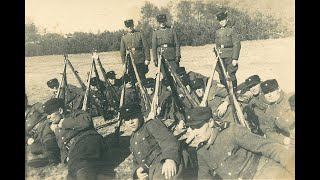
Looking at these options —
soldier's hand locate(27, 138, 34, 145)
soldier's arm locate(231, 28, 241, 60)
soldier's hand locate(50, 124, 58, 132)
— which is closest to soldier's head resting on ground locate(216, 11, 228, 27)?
soldier's arm locate(231, 28, 241, 60)

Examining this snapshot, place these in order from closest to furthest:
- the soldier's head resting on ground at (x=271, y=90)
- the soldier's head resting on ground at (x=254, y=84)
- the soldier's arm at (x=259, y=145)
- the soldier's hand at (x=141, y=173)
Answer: the soldier's arm at (x=259, y=145), the soldier's hand at (x=141, y=173), the soldier's head resting on ground at (x=271, y=90), the soldier's head resting on ground at (x=254, y=84)

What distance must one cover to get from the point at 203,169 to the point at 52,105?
2.40 m

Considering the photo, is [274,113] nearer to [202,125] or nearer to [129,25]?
[202,125]

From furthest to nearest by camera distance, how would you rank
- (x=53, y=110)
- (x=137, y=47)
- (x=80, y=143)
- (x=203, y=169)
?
1. (x=137, y=47)
2. (x=53, y=110)
3. (x=80, y=143)
4. (x=203, y=169)

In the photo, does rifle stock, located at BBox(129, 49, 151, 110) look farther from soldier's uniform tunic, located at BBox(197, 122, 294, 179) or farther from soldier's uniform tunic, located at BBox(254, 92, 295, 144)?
soldier's uniform tunic, located at BBox(254, 92, 295, 144)

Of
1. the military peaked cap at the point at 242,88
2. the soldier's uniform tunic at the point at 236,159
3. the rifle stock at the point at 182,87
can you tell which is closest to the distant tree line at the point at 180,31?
the rifle stock at the point at 182,87

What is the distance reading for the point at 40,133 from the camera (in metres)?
5.91

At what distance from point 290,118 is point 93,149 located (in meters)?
2.84

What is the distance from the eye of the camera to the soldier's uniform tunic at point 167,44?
6141 millimetres

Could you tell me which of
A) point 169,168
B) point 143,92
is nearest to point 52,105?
point 143,92

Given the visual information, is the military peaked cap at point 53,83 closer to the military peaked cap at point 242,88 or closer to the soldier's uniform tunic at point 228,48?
the soldier's uniform tunic at point 228,48

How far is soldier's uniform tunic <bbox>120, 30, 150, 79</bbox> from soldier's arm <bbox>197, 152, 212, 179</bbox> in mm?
1728

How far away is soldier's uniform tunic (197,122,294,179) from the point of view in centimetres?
472

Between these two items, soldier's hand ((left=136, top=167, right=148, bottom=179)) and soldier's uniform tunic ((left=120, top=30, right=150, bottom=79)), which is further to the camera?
soldier's uniform tunic ((left=120, top=30, right=150, bottom=79))
